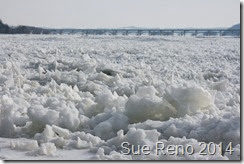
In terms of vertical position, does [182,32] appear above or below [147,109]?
above

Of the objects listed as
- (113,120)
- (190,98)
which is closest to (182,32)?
(190,98)

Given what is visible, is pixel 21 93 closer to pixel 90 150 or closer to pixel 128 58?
pixel 90 150

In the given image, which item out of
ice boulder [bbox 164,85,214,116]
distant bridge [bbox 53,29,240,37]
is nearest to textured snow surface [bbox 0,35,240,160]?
ice boulder [bbox 164,85,214,116]

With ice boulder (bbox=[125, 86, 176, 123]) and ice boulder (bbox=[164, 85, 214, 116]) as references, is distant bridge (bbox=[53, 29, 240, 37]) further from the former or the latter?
ice boulder (bbox=[125, 86, 176, 123])

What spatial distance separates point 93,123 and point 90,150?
53 cm

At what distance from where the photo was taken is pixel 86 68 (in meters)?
6.70

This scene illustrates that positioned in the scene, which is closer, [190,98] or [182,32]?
[190,98]

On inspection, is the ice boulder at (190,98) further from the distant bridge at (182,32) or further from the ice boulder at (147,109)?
the distant bridge at (182,32)

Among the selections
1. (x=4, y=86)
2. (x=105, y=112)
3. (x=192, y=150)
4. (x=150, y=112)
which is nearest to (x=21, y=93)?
(x=4, y=86)

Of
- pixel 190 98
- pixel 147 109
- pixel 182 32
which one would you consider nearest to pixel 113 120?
pixel 147 109

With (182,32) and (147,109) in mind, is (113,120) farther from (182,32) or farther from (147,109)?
(182,32)

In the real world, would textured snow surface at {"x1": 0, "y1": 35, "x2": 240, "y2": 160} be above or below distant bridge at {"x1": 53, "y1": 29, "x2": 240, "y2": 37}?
below

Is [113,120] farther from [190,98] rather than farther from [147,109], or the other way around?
[190,98]

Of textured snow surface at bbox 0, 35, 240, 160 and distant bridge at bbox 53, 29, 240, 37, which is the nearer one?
textured snow surface at bbox 0, 35, 240, 160
